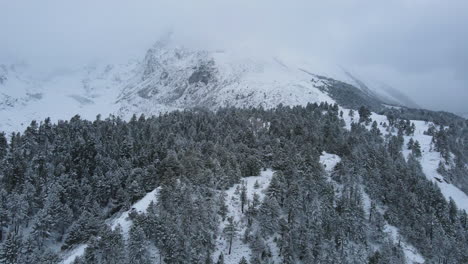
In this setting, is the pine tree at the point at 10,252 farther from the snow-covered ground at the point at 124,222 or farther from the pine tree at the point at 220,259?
the pine tree at the point at 220,259

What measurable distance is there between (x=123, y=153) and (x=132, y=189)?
3286 cm

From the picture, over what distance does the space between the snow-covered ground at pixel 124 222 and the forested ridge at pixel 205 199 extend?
2335 millimetres

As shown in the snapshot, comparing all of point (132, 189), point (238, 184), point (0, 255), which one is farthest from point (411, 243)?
point (0, 255)

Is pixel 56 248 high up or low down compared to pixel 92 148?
down

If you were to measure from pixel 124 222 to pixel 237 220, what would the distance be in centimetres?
2938

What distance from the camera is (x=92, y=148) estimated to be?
129625 mm

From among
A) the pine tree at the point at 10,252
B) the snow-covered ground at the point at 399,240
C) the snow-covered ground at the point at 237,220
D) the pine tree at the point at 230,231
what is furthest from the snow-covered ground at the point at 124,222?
the snow-covered ground at the point at 399,240

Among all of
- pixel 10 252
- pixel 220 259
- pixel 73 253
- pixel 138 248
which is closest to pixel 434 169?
pixel 220 259

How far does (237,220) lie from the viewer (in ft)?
309

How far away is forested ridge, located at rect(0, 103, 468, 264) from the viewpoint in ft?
273

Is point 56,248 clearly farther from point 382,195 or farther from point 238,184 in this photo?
point 382,195

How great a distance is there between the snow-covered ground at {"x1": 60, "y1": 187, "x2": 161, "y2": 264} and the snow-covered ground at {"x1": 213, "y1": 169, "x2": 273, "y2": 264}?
20.5 meters

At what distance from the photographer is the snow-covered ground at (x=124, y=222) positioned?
271 feet

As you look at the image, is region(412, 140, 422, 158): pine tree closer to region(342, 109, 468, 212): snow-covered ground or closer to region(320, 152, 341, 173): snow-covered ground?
region(342, 109, 468, 212): snow-covered ground
